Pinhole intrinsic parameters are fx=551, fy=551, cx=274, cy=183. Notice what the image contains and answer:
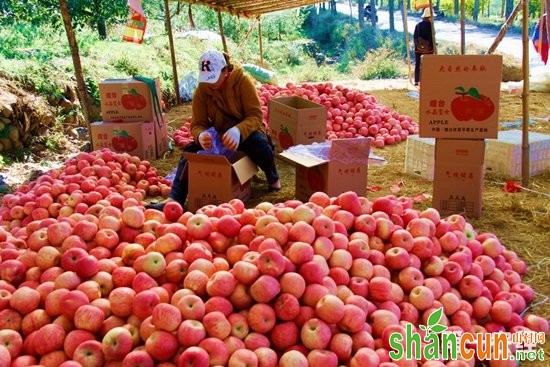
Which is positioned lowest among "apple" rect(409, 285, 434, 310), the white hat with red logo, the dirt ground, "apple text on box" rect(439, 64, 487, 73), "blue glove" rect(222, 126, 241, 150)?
the dirt ground

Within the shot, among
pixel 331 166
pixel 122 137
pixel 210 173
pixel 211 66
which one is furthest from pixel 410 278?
pixel 122 137

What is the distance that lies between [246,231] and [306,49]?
1988cm

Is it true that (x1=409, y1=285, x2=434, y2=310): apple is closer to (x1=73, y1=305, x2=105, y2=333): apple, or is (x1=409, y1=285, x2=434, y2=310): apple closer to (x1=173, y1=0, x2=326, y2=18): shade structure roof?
(x1=73, y1=305, x2=105, y2=333): apple

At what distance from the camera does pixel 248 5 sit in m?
8.80

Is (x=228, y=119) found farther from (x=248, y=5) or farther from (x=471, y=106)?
(x=248, y=5)

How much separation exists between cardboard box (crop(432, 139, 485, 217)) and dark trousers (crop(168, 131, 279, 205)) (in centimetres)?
128

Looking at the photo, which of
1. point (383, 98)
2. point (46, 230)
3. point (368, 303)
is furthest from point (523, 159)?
point (383, 98)

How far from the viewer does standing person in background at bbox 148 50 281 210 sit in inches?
158

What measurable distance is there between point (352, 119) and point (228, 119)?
2.53m

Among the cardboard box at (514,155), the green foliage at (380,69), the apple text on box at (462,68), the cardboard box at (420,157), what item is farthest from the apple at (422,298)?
the green foliage at (380,69)

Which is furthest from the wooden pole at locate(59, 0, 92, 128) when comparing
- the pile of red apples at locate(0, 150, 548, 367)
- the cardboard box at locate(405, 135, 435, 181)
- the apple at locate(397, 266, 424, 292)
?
the apple at locate(397, 266, 424, 292)

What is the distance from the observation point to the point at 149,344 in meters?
1.76

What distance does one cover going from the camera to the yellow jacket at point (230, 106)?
414 centimetres

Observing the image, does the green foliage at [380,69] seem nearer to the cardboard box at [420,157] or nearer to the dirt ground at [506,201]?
the dirt ground at [506,201]
